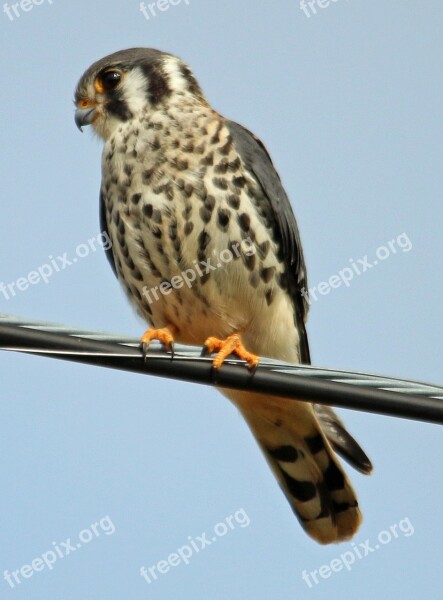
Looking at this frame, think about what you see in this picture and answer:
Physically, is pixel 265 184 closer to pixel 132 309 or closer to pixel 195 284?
pixel 195 284

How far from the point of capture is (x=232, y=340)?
13.5 feet

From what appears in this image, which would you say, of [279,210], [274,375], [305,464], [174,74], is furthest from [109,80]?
[274,375]

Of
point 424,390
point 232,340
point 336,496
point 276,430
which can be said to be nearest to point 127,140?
point 232,340

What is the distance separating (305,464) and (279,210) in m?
1.19

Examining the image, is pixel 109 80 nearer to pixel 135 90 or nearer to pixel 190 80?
pixel 135 90

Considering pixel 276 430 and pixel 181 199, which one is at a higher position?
pixel 181 199

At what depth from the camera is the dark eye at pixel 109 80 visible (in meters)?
5.06

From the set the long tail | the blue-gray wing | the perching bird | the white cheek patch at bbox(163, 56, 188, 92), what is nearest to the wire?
the perching bird

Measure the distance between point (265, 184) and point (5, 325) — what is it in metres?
2.04

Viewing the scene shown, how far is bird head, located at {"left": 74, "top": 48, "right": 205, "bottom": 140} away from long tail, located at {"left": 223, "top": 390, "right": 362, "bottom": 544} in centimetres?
136

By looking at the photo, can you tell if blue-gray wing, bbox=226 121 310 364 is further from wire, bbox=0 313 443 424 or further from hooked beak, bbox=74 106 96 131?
wire, bbox=0 313 443 424

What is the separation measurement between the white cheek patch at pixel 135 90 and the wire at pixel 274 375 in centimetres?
212

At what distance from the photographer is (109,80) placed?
5074 mm

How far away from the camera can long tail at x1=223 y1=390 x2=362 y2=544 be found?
191 inches
